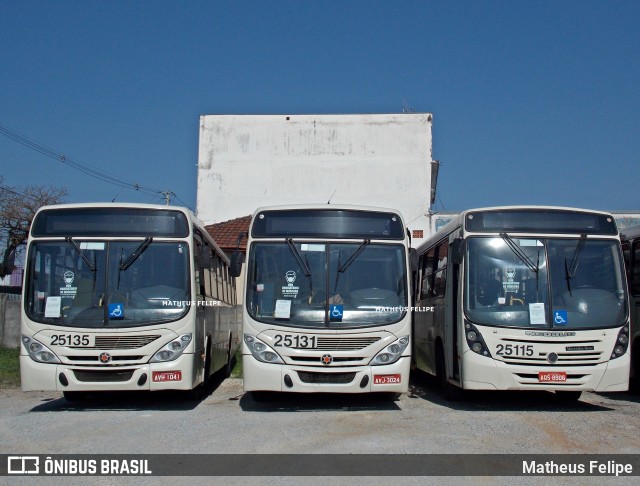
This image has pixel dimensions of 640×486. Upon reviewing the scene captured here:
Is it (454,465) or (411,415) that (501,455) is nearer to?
(454,465)

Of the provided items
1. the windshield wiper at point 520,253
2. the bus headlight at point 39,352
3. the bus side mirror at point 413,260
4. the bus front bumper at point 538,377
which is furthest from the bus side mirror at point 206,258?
the windshield wiper at point 520,253

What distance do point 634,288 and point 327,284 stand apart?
5.66m

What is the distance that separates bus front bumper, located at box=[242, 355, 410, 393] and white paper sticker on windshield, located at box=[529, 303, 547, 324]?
7.28ft

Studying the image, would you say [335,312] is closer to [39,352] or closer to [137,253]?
[137,253]

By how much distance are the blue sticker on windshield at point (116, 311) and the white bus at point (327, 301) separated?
1.80 meters

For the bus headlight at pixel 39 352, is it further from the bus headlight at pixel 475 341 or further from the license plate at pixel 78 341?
the bus headlight at pixel 475 341

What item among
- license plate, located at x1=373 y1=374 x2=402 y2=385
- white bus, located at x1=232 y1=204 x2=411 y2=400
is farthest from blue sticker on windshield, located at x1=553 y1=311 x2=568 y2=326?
license plate, located at x1=373 y1=374 x2=402 y2=385

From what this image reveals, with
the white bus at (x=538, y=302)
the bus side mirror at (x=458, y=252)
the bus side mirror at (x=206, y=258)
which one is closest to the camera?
the white bus at (x=538, y=302)

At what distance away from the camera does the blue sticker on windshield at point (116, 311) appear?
37.0 ft

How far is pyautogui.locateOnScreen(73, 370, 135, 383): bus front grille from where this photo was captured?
36.7ft

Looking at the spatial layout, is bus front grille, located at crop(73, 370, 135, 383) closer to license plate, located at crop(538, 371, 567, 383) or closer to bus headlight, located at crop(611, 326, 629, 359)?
license plate, located at crop(538, 371, 567, 383)

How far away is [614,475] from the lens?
736 centimetres

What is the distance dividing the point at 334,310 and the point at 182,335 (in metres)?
2.28

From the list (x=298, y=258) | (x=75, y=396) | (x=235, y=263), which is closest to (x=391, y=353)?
(x=298, y=258)
